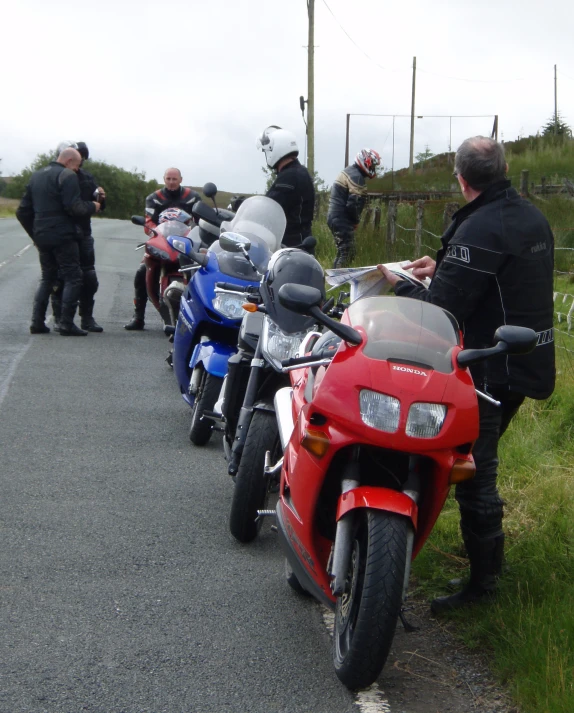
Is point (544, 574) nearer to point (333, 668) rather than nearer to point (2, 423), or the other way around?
point (333, 668)

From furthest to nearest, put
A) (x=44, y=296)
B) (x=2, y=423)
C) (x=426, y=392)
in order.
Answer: (x=44, y=296)
(x=2, y=423)
(x=426, y=392)

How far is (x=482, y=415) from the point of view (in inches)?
152

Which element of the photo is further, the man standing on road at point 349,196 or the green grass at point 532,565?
the man standing on road at point 349,196

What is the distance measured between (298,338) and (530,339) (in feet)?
5.66

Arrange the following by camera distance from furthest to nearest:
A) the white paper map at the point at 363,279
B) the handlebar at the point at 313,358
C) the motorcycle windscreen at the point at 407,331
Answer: the white paper map at the point at 363,279 → the handlebar at the point at 313,358 → the motorcycle windscreen at the point at 407,331

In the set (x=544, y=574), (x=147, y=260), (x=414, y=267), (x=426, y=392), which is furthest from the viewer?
(x=147, y=260)

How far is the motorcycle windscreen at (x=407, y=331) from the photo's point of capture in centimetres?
317

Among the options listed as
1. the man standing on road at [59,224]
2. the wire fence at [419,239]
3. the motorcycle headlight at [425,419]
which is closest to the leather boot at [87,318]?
the man standing on road at [59,224]

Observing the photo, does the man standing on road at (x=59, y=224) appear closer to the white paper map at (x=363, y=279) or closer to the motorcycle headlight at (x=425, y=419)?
the white paper map at (x=363, y=279)

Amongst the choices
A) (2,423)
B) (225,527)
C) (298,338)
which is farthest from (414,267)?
(2,423)

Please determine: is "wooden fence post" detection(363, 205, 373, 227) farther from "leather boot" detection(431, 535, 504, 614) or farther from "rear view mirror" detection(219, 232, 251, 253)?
"leather boot" detection(431, 535, 504, 614)

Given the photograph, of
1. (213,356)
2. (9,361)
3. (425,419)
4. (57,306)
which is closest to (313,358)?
(425,419)

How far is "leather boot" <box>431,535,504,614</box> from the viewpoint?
12.8 feet

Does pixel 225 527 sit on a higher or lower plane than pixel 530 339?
lower
